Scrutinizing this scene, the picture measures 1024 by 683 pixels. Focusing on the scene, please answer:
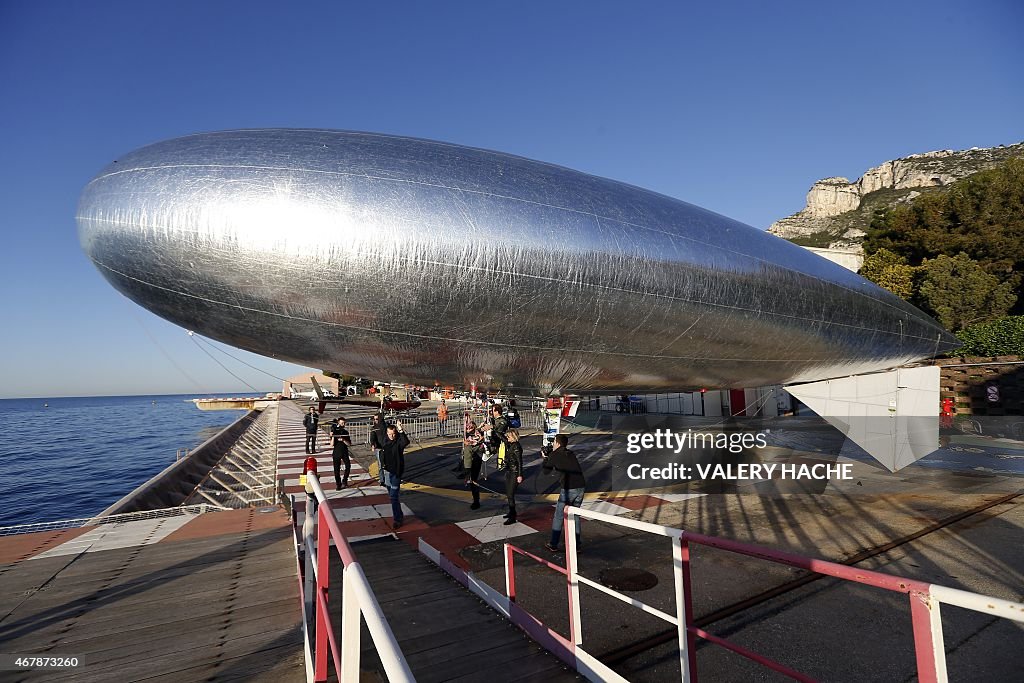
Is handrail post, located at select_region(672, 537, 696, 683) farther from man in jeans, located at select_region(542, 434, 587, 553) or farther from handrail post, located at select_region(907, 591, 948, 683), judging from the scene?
man in jeans, located at select_region(542, 434, 587, 553)

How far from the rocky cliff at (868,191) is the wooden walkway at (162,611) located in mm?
89650

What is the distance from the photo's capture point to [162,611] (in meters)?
4.61

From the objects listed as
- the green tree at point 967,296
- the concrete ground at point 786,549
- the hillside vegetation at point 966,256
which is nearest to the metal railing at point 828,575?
the concrete ground at point 786,549

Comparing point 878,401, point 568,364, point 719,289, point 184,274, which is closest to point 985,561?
point 878,401

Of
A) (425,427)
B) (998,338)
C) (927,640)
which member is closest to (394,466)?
(927,640)

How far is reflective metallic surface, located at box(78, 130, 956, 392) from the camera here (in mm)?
3797

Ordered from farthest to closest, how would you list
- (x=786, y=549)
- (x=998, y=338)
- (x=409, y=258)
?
(x=998, y=338) < (x=786, y=549) < (x=409, y=258)

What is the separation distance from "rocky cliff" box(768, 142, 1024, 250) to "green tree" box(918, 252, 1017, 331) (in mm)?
54471

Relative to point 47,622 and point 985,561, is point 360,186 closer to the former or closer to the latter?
point 47,622

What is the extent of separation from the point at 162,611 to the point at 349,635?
409 centimetres

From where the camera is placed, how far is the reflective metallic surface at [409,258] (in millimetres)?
3797

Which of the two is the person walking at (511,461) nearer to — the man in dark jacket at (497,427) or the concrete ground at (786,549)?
the man in dark jacket at (497,427)

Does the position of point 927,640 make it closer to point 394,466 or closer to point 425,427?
point 394,466

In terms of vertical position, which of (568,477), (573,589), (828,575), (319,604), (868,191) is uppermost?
(868,191)
